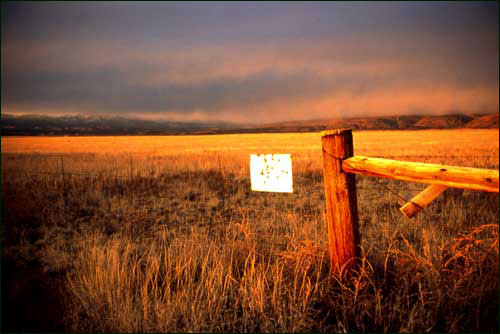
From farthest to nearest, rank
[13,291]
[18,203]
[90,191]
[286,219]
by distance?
1. [90,191]
2. [18,203]
3. [286,219]
4. [13,291]

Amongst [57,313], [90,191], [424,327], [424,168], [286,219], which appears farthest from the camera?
[90,191]

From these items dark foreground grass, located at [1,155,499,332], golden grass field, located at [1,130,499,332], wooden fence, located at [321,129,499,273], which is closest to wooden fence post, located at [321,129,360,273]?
wooden fence, located at [321,129,499,273]

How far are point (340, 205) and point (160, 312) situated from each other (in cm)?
196

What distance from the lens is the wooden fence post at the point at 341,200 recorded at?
272cm

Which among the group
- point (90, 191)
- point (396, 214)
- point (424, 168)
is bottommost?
point (396, 214)

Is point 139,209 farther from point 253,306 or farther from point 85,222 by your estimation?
point 253,306

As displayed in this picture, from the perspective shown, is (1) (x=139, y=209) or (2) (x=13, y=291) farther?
(1) (x=139, y=209)

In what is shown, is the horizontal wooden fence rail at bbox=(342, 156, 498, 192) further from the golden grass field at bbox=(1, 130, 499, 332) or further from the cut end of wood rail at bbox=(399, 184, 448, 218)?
the golden grass field at bbox=(1, 130, 499, 332)

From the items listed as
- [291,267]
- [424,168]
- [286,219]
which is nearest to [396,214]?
[286,219]

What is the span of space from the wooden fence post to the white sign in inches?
20.4

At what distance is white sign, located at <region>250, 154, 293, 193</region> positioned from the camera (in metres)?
3.23

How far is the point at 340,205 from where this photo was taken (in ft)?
9.04

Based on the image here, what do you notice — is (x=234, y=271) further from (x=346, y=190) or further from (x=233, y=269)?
(x=346, y=190)

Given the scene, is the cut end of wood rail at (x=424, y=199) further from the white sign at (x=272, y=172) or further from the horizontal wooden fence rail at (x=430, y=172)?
the white sign at (x=272, y=172)
